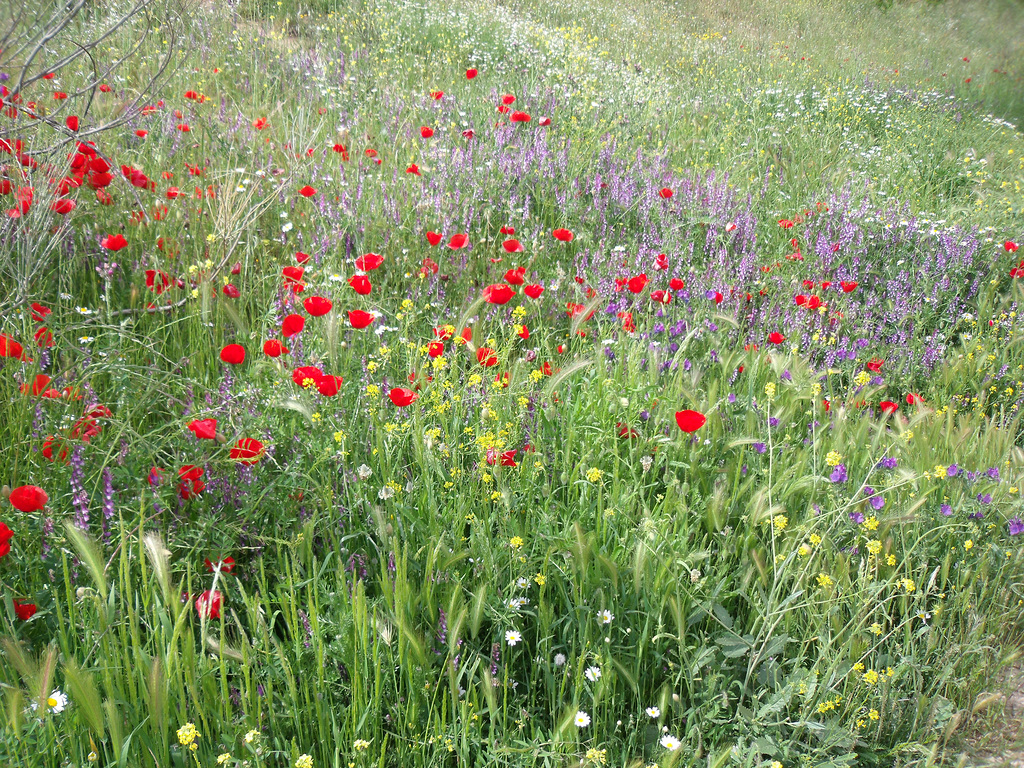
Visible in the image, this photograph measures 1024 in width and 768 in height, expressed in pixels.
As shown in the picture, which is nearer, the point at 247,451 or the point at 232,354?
the point at 247,451

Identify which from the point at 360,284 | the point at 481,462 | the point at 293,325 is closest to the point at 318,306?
the point at 293,325

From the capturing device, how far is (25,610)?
127cm

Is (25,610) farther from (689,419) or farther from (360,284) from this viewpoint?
(689,419)

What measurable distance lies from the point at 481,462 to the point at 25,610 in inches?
35.8

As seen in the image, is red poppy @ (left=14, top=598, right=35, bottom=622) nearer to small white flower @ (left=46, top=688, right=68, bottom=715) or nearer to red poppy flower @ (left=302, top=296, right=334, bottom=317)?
small white flower @ (left=46, top=688, right=68, bottom=715)

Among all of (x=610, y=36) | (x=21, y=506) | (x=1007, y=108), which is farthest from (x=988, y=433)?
(x=1007, y=108)

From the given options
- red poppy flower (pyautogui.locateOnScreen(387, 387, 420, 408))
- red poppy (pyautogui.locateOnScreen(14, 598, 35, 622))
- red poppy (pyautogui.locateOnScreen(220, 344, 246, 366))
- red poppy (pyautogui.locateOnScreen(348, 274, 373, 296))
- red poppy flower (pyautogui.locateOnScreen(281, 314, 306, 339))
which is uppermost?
red poppy (pyautogui.locateOnScreen(348, 274, 373, 296))

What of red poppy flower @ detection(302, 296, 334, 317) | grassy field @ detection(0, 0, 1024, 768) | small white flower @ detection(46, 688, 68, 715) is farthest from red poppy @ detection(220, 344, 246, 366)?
small white flower @ detection(46, 688, 68, 715)

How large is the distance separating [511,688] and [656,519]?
1.60 ft

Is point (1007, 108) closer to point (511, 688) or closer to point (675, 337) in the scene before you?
point (675, 337)

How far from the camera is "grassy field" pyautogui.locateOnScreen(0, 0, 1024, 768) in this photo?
1.25 meters

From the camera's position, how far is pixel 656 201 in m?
3.53

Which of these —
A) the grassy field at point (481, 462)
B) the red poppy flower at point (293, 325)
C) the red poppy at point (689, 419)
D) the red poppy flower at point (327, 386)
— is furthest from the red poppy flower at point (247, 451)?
the red poppy at point (689, 419)

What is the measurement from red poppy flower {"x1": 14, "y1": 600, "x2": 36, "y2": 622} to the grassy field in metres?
0.02
